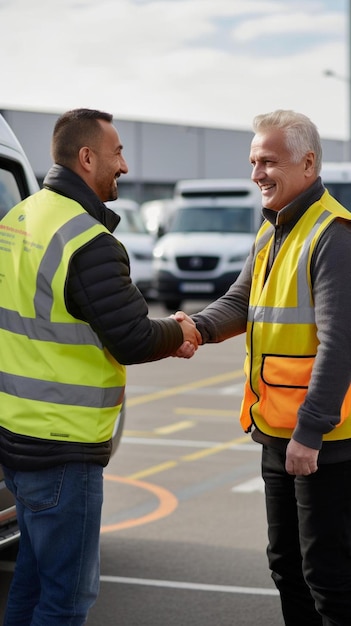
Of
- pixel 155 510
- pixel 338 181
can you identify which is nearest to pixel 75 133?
pixel 155 510

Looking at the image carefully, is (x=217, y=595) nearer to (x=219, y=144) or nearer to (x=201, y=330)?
(x=201, y=330)

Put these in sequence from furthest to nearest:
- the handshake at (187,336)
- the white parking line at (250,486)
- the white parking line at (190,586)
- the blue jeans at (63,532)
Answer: the white parking line at (250,486), the white parking line at (190,586), the handshake at (187,336), the blue jeans at (63,532)

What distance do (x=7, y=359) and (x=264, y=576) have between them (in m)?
2.64

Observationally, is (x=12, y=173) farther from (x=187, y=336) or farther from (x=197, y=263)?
(x=197, y=263)

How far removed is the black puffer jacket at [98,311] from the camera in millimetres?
3533

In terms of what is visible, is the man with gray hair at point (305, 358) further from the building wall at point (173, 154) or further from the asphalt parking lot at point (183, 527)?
the building wall at point (173, 154)

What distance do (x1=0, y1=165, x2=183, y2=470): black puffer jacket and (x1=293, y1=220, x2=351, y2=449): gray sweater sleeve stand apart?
488 millimetres

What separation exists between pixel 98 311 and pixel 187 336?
635 millimetres

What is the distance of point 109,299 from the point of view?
3537 mm

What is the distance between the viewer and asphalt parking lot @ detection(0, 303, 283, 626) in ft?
17.9

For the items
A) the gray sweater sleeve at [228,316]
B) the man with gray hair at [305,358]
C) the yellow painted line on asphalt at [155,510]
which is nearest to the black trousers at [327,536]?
the man with gray hair at [305,358]

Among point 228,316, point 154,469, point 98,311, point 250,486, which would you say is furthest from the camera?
point 154,469

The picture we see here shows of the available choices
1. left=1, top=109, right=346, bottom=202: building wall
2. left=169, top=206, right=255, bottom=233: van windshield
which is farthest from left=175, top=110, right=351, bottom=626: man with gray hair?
left=1, top=109, right=346, bottom=202: building wall

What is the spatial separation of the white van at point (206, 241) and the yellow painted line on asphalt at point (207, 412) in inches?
445
